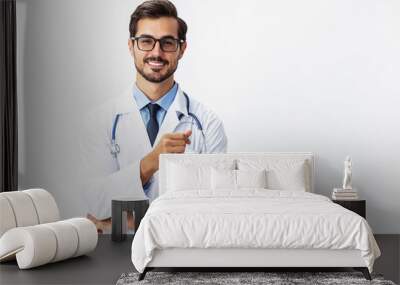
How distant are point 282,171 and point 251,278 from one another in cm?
A: 206

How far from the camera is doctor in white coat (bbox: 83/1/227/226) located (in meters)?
7.54

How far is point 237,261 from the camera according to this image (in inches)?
198

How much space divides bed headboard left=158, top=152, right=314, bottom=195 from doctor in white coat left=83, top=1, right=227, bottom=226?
9.1 inches

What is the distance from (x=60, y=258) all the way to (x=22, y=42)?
308 cm


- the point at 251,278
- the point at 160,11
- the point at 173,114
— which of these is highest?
the point at 160,11

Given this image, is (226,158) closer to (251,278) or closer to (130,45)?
(130,45)

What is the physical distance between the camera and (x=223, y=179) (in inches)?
263

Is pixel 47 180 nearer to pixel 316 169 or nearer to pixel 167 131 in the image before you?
pixel 167 131

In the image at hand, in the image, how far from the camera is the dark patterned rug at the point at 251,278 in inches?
194

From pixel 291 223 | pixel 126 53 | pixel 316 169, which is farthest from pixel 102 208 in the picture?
pixel 291 223

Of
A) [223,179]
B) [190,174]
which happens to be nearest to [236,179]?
[223,179]

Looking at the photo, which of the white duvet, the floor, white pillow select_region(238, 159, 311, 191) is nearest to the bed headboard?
white pillow select_region(238, 159, 311, 191)

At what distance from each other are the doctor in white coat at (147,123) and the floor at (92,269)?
120 centimetres

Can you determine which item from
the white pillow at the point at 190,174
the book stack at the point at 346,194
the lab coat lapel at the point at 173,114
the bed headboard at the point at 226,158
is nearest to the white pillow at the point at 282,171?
the bed headboard at the point at 226,158
